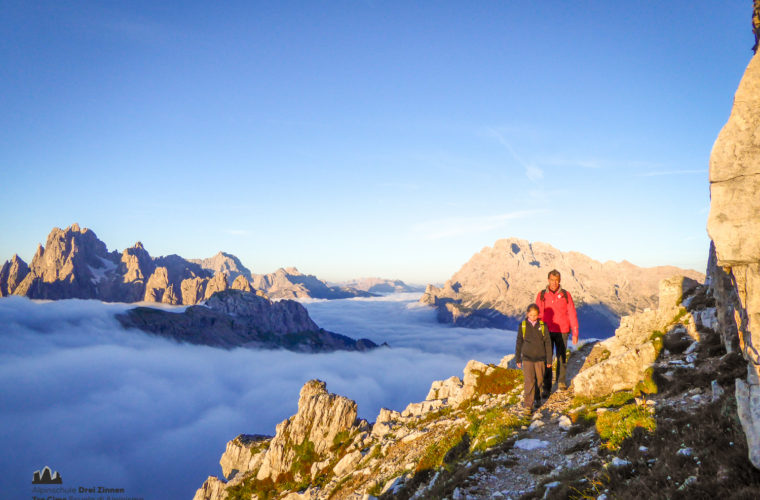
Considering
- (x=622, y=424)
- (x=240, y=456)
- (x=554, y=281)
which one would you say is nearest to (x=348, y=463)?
(x=554, y=281)

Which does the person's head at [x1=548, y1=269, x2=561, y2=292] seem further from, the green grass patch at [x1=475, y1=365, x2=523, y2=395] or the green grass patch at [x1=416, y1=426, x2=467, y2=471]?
the green grass patch at [x1=475, y1=365, x2=523, y2=395]

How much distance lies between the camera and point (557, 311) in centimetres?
1691

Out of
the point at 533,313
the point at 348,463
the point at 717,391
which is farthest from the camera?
the point at 348,463

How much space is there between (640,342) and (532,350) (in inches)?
528

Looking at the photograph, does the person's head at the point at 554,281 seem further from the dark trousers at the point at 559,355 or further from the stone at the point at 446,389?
the stone at the point at 446,389

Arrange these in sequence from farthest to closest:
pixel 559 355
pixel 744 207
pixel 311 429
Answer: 1. pixel 311 429
2. pixel 559 355
3. pixel 744 207

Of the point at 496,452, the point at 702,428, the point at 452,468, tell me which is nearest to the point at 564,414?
the point at 496,452

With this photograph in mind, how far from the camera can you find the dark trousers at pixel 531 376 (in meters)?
16.2

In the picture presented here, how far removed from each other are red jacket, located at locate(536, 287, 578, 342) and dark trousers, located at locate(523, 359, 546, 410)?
2006 mm

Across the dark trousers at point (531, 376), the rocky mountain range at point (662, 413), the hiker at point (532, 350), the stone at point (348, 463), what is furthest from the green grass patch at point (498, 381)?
the stone at point (348, 463)

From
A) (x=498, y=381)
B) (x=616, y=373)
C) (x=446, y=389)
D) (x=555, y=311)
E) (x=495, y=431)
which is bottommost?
(x=446, y=389)

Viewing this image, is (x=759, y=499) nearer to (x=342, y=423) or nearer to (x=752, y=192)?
(x=752, y=192)

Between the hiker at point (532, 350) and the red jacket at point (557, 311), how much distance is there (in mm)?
1059

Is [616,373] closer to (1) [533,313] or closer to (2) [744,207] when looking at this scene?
(1) [533,313]
